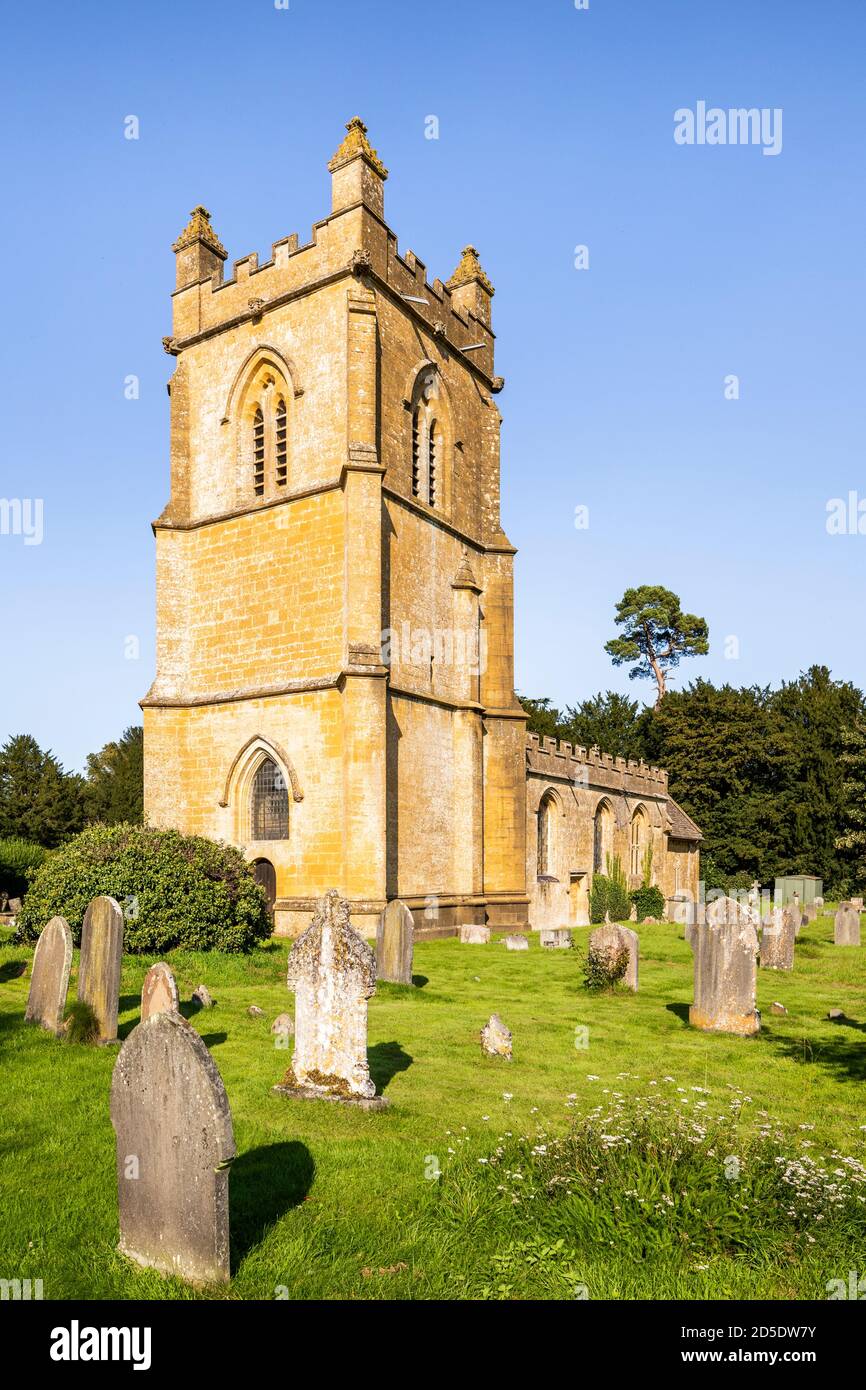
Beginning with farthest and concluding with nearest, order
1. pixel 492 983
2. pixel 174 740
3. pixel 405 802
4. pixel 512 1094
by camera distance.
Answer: pixel 174 740
pixel 405 802
pixel 492 983
pixel 512 1094

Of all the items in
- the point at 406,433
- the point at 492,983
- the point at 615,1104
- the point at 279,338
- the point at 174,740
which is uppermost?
the point at 279,338

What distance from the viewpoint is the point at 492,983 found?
14.2m

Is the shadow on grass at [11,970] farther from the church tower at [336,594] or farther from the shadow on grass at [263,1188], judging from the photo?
the shadow on grass at [263,1188]

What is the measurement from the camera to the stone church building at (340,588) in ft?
63.2

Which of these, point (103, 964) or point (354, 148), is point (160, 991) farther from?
point (354, 148)

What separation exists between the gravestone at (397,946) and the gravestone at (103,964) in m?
4.90

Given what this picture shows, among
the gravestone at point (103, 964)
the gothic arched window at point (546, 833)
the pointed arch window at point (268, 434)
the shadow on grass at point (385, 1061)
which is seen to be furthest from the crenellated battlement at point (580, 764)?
the gravestone at point (103, 964)

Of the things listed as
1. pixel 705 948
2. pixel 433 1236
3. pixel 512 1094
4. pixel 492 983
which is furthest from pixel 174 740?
pixel 433 1236

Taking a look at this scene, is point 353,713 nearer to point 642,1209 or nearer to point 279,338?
point 279,338

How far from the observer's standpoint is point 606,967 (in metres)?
13.0

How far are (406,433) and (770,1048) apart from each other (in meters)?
16.7

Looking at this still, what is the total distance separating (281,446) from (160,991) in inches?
629

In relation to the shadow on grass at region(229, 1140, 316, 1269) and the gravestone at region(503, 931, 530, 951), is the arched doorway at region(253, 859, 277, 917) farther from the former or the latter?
the shadow on grass at region(229, 1140, 316, 1269)

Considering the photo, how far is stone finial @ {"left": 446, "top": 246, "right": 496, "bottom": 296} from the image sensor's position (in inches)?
1049
